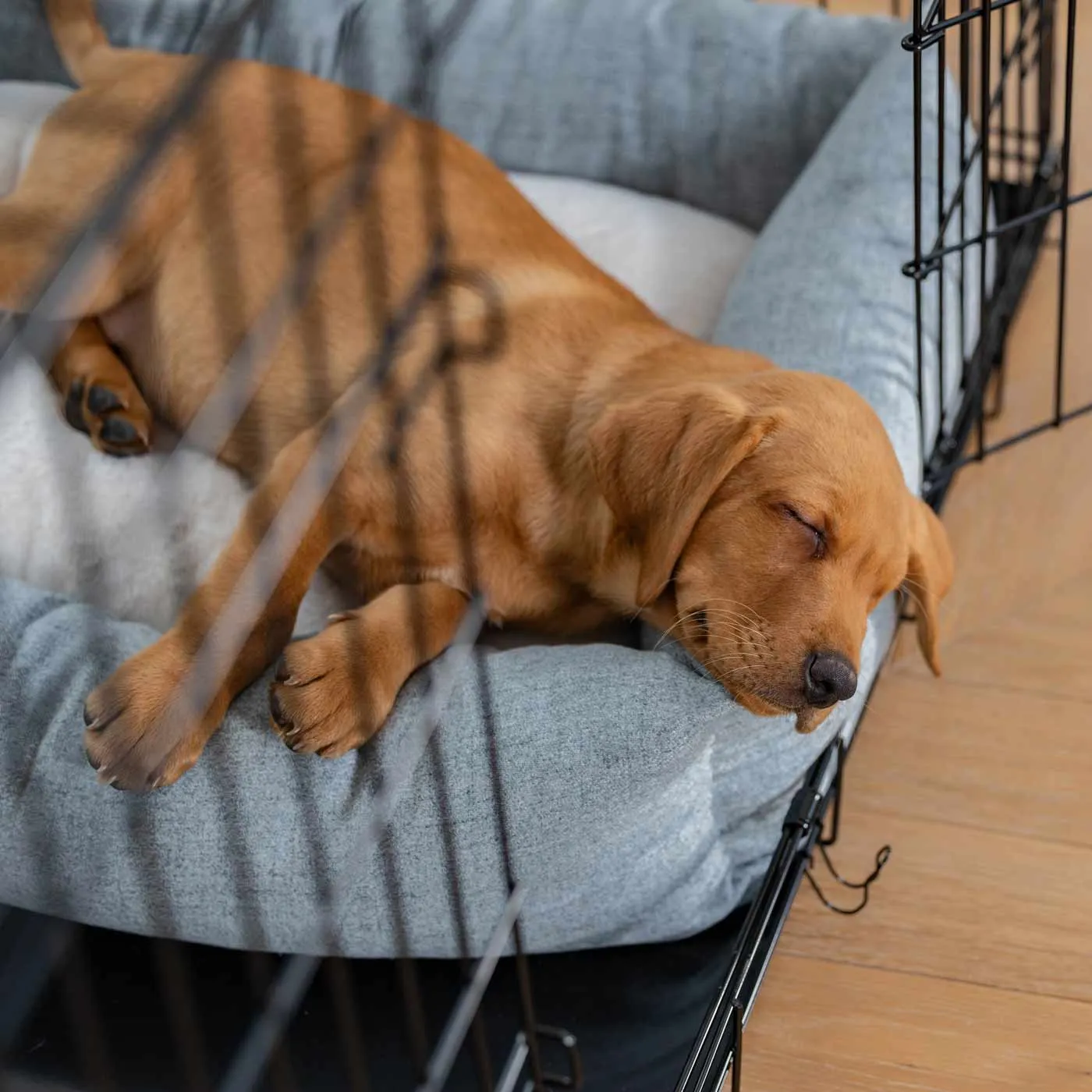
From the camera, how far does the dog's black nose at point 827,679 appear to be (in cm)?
145

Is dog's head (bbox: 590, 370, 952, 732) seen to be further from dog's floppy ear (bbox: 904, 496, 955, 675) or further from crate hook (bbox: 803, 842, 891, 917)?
crate hook (bbox: 803, 842, 891, 917)

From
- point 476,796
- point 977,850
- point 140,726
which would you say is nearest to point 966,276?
point 977,850

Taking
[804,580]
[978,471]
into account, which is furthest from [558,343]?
[978,471]

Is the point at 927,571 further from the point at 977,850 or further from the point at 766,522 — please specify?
the point at 977,850

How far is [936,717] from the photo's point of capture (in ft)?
7.11

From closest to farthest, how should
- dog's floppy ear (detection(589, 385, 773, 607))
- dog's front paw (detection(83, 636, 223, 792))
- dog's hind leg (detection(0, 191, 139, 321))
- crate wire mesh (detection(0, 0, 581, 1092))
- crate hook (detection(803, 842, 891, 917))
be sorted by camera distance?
1. crate wire mesh (detection(0, 0, 581, 1092))
2. dog's front paw (detection(83, 636, 223, 792))
3. dog's floppy ear (detection(589, 385, 773, 607))
4. crate hook (detection(803, 842, 891, 917))
5. dog's hind leg (detection(0, 191, 139, 321))

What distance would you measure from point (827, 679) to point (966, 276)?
1184mm

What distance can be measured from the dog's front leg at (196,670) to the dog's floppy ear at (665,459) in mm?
352

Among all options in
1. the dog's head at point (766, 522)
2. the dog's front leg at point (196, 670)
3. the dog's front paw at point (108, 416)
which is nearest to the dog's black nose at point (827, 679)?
the dog's head at point (766, 522)

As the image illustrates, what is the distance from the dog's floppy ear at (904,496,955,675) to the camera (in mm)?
1707

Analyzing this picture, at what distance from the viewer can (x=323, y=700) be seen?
1489 millimetres

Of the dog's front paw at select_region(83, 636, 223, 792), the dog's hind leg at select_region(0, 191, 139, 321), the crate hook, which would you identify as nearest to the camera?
the dog's front paw at select_region(83, 636, 223, 792)

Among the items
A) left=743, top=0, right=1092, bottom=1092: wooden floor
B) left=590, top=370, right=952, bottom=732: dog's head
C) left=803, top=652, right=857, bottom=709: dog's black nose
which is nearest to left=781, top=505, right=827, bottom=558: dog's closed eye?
left=590, top=370, right=952, bottom=732: dog's head

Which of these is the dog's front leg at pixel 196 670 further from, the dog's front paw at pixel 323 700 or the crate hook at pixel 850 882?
the crate hook at pixel 850 882
